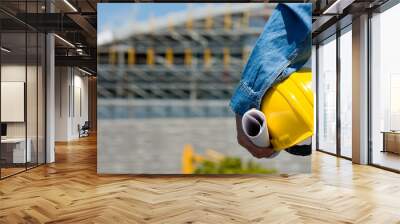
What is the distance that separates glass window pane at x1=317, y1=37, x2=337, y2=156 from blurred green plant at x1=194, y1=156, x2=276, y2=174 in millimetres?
4086

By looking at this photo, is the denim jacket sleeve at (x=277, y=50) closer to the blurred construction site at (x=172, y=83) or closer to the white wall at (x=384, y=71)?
the blurred construction site at (x=172, y=83)

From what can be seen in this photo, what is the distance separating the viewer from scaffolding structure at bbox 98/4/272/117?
625cm

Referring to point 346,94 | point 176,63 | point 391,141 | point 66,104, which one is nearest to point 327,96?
point 346,94

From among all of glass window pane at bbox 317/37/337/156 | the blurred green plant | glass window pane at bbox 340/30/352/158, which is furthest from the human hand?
glass window pane at bbox 317/37/337/156

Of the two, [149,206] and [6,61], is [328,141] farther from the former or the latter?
[6,61]

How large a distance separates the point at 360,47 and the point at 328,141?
3034mm

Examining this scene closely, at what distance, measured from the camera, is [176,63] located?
248 inches

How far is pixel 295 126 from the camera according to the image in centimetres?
598

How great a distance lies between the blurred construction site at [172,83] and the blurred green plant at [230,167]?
4.2 inches

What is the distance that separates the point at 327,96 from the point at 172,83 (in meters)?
5.42

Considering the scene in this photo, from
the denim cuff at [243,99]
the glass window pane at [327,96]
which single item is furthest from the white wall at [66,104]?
the denim cuff at [243,99]

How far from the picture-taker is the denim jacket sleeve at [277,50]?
6009 millimetres

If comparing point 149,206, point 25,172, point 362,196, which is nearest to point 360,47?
point 362,196

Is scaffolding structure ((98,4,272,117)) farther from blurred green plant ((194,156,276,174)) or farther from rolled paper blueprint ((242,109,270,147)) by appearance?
blurred green plant ((194,156,276,174))
